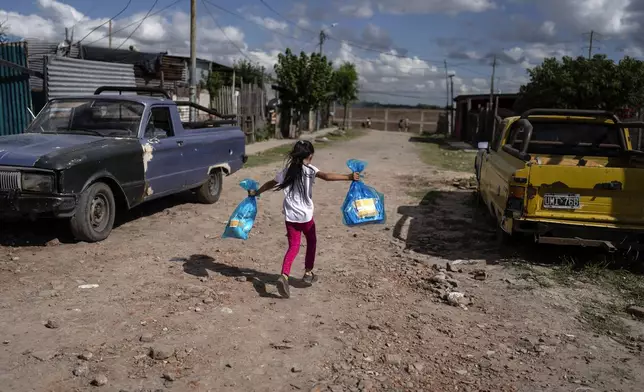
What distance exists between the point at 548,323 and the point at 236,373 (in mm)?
2660

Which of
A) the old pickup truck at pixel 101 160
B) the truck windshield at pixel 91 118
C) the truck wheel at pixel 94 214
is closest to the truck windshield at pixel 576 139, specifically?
the old pickup truck at pixel 101 160

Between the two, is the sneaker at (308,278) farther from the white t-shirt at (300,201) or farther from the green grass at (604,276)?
the green grass at (604,276)

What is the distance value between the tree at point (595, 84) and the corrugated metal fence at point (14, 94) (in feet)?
60.1

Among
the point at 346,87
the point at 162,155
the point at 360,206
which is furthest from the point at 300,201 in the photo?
the point at 346,87

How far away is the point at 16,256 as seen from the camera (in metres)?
5.98

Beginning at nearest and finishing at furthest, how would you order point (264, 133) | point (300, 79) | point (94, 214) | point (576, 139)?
point (94, 214) < point (576, 139) < point (264, 133) < point (300, 79)

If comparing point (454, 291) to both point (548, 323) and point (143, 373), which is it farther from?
point (143, 373)

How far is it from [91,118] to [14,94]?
18.5ft

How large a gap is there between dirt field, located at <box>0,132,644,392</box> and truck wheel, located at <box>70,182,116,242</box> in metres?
0.19

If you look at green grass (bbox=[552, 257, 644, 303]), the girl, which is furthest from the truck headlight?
green grass (bbox=[552, 257, 644, 303])

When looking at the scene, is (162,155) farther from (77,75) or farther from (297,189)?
(77,75)

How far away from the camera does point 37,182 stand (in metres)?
5.92

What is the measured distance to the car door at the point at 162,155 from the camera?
7.39 metres

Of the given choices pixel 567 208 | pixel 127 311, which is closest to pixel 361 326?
pixel 127 311
